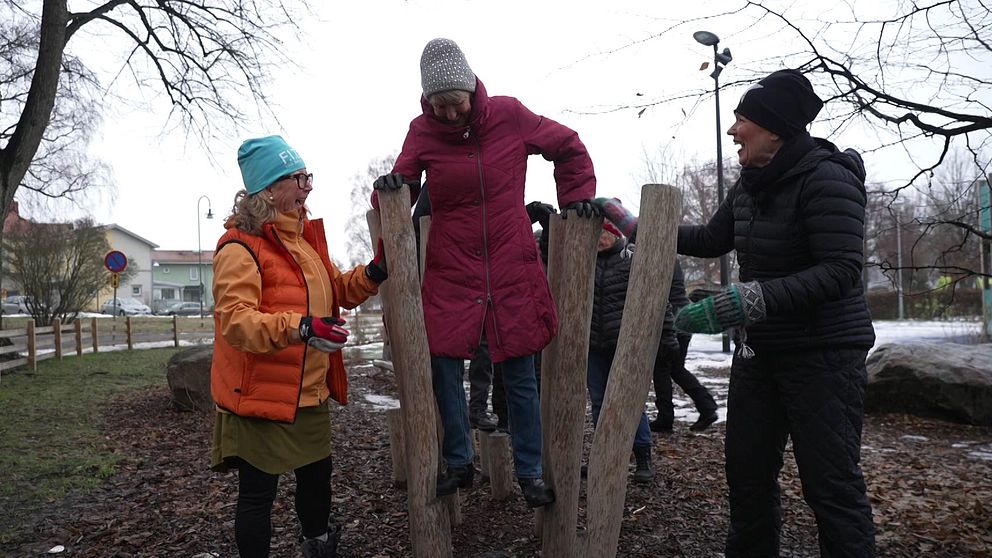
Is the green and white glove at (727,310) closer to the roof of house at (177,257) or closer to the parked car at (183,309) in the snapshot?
the parked car at (183,309)

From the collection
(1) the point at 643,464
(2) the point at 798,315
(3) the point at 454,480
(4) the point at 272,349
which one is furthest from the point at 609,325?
(4) the point at 272,349

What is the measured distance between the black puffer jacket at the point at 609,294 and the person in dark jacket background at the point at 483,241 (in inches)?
67.8

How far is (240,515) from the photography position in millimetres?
2699

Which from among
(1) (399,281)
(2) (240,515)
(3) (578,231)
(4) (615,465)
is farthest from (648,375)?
(2) (240,515)

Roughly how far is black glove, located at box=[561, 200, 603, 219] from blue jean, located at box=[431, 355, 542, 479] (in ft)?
2.26

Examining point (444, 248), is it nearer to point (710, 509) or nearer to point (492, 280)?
point (492, 280)

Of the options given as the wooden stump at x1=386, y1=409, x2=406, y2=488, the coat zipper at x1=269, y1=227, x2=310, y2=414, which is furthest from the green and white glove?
the wooden stump at x1=386, y1=409, x2=406, y2=488

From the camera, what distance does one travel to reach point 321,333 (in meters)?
2.52

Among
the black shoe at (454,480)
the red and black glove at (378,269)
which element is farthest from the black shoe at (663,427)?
the red and black glove at (378,269)

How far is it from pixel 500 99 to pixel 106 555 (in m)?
3.16

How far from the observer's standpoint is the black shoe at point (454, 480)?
3023mm

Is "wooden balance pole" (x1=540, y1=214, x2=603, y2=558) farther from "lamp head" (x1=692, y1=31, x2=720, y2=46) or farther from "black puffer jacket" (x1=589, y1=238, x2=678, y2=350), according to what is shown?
"lamp head" (x1=692, y1=31, x2=720, y2=46)

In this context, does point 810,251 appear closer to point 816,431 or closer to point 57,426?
point 816,431

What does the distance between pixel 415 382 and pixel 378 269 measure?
22.3 inches
